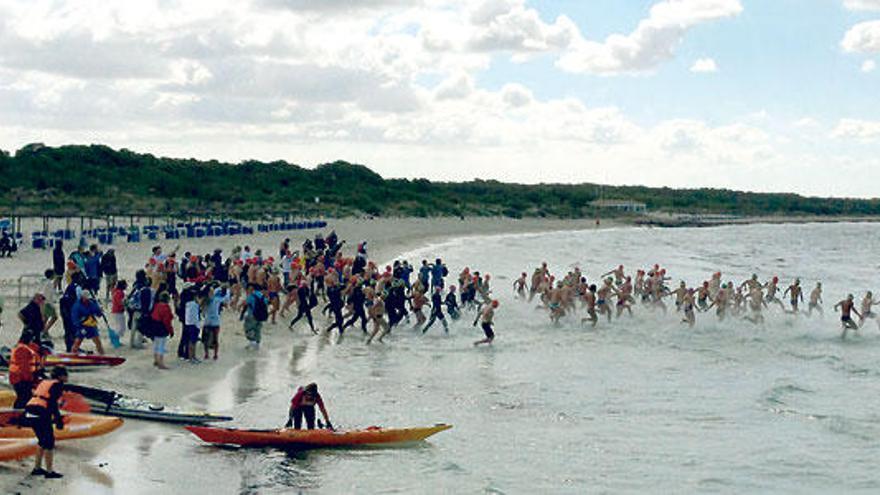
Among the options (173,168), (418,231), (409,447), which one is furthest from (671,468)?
(173,168)

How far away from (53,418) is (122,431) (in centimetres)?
216

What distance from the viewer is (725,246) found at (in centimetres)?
7638

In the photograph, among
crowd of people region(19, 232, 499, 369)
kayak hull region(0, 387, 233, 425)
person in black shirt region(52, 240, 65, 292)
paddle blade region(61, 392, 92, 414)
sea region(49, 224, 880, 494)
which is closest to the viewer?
sea region(49, 224, 880, 494)

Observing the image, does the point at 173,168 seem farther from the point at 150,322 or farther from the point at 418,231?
the point at 150,322

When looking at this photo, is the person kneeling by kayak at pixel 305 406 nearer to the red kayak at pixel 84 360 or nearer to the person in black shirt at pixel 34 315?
the red kayak at pixel 84 360

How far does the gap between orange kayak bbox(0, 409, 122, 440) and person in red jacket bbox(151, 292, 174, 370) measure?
11.9 ft

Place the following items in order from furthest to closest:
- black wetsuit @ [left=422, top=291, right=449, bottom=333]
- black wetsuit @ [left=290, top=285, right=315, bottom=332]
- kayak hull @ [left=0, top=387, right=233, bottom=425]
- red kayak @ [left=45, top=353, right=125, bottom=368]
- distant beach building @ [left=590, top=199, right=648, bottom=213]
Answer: distant beach building @ [left=590, top=199, right=648, bottom=213] < black wetsuit @ [left=422, top=291, right=449, bottom=333] < black wetsuit @ [left=290, top=285, right=315, bottom=332] < red kayak @ [left=45, top=353, right=125, bottom=368] < kayak hull @ [left=0, top=387, right=233, bottom=425]

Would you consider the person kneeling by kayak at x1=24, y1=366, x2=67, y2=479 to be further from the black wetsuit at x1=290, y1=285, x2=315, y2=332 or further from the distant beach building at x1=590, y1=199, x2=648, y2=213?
the distant beach building at x1=590, y1=199, x2=648, y2=213

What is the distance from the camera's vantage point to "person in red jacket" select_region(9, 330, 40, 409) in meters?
11.4

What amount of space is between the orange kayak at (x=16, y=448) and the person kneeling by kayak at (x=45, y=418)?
0.28 metres

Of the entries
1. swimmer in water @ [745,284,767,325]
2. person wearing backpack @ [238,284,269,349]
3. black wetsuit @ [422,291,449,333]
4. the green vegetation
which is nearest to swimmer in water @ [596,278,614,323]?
swimmer in water @ [745,284,767,325]

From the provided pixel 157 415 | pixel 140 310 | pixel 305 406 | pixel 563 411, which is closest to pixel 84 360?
pixel 140 310

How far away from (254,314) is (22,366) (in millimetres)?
7165

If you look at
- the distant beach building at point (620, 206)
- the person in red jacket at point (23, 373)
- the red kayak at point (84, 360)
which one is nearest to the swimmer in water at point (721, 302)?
the red kayak at point (84, 360)
